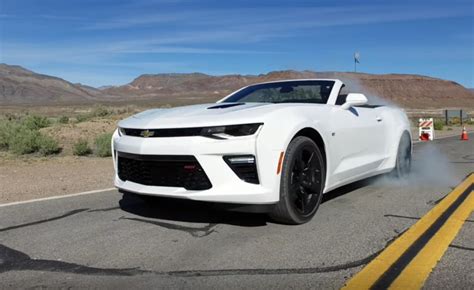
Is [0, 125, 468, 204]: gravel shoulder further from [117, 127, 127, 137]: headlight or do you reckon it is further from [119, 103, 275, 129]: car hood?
[119, 103, 275, 129]: car hood

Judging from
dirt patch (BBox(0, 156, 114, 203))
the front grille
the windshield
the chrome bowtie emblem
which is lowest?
dirt patch (BBox(0, 156, 114, 203))

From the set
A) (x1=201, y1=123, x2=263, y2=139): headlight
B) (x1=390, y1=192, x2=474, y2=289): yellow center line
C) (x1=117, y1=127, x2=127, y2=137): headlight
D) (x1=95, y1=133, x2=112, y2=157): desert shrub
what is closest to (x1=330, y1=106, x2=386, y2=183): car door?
(x1=390, y1=192, x2=474, y2=289): yellow center line

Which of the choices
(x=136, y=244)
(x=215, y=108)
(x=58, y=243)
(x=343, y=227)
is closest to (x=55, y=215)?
(x=58, y=243)

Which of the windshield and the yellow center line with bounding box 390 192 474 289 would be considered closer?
the yellow center line with bounding box 390 192 474 289

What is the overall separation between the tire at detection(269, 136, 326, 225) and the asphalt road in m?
A: 0.15

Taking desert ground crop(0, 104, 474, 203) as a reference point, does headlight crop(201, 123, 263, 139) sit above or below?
above

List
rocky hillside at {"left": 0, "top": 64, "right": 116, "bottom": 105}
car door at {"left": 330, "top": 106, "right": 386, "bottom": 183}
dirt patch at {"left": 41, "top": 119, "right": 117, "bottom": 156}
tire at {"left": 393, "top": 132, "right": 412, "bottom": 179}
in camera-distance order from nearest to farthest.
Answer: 1. car door at {"left": 330, "top": 106, "right": 386, "bottom": 183}
2. tire at {"left": 393, "top": 132, "right": 412, "bottom": 179}
3. dirt patch at {"left": 41, "top": 119, "right": 117, "bottom": 156}
4. rocky hillside at {"left": 0, "top": 64, "right": 116, "bottom": 105}

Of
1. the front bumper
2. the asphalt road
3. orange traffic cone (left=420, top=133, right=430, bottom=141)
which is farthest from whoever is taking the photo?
orange traffic cone (left=420, top=133, right=430, bottom=141)

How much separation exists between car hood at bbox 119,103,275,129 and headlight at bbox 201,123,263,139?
0.04 metres

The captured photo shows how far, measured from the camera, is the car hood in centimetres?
489

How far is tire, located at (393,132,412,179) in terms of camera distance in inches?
315

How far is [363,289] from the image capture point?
3596mm

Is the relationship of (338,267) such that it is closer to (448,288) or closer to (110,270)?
(448,288)

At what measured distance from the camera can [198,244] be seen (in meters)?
4.73
